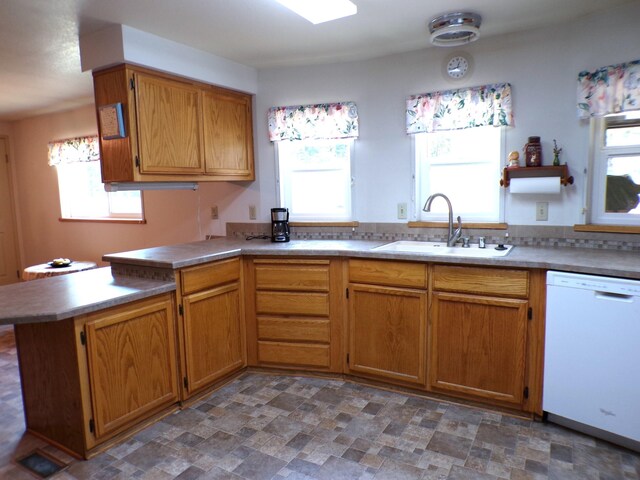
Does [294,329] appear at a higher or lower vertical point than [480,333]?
lower

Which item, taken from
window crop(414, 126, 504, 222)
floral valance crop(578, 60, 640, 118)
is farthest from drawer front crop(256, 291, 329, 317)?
floral valance crop(578, 60, 640, 118)

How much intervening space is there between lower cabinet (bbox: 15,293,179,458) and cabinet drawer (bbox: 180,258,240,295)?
15cm

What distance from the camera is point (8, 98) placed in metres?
4.31

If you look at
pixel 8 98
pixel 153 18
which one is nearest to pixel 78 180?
pixel 8 98

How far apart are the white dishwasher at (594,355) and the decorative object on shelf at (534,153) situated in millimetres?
814

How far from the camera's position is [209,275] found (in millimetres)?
2701

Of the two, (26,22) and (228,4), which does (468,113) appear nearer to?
(228,4)

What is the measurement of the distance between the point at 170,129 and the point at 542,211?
8.13 feet

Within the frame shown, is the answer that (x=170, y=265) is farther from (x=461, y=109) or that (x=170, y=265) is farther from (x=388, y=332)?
(x=461, y=109)

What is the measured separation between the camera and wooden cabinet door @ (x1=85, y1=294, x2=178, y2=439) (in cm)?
207

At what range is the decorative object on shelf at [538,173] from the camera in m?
2.57

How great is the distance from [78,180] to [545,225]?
5028 millimetres

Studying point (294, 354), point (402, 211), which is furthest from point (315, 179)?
point (294, 354)

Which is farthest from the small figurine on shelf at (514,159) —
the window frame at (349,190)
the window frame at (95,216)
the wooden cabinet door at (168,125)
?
the window frame at (95,216)
